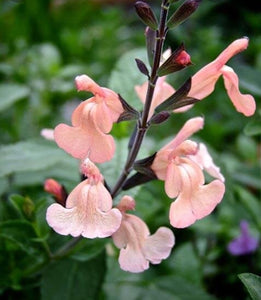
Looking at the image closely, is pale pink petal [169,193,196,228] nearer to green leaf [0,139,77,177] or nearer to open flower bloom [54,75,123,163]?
open flower bloom [54,75,123,163]

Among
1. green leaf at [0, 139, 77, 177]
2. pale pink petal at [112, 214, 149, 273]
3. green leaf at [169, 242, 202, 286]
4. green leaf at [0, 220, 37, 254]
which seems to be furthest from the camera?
green leaf at [169, 242, 202, 286]

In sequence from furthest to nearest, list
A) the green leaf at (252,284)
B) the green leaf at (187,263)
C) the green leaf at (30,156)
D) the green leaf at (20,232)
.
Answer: the green leaf at (187,263) → the green leaf at (30,156) → the green leaf at (20,232) → the green leaf at (252,284)

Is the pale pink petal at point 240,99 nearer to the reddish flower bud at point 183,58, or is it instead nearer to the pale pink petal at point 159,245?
the reddish flower bud at point 183,58

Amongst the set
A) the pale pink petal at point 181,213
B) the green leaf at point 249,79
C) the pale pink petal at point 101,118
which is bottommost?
the green leaf at point 249,79

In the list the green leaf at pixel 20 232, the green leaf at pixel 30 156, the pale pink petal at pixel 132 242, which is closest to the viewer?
the pale pink petal at pixel 132 242

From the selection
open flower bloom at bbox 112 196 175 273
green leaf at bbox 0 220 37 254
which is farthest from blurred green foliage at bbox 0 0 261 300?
open flower bloom at bbox 112 196 175 273

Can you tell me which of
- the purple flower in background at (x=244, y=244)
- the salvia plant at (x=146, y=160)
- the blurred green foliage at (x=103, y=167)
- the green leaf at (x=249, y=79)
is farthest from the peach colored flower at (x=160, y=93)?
the purple flower in background at (x=244, y=244)

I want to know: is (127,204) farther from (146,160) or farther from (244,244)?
(244,244)
